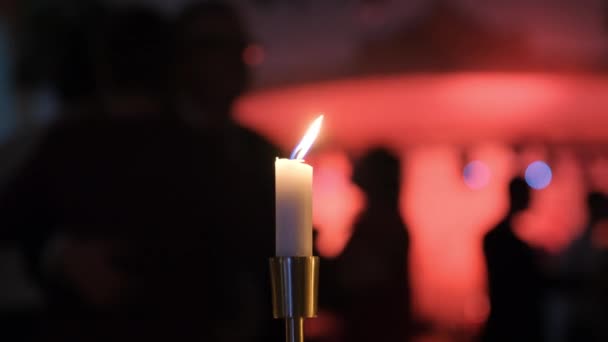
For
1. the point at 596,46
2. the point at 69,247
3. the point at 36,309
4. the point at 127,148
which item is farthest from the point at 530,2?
the point at 36,309

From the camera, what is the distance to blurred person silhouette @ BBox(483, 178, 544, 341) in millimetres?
1524

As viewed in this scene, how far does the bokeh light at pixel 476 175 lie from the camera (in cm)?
155

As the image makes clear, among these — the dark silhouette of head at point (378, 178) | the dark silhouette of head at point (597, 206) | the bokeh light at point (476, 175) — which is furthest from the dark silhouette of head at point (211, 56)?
the dark silhouette of head at point (597, 206)

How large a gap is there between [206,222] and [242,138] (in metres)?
0.18

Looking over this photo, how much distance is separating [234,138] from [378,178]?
11.6 inches

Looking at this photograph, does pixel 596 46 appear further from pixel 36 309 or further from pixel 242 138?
pixel 36 309

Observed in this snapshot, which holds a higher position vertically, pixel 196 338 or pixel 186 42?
pixel 186 42

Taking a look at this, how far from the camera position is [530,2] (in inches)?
62.1

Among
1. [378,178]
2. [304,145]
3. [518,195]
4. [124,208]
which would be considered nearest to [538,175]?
[518,195]

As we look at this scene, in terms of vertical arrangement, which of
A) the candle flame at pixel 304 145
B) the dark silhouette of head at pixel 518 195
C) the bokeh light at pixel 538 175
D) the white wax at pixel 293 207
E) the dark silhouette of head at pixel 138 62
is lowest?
the white wax at pixel 293 207

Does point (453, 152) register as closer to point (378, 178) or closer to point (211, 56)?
point (378, 178)

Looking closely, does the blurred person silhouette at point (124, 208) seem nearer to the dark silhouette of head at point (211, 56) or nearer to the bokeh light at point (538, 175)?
the dark silhouette of head at point (211, 56)

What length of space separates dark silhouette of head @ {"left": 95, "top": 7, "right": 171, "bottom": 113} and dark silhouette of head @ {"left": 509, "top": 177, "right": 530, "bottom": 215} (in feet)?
2.33

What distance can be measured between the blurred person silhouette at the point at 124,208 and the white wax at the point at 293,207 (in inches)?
Answer: 41.9
